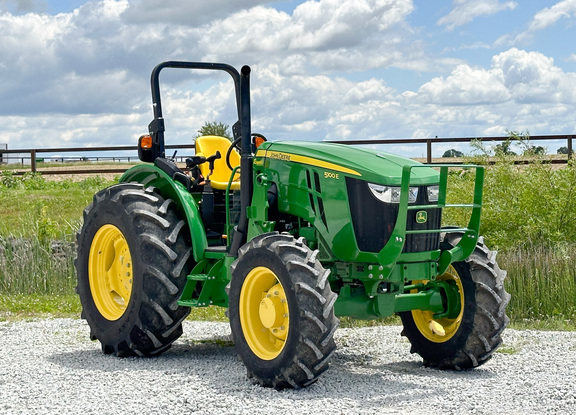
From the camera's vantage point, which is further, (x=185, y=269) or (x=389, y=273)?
(x=185, y=269)

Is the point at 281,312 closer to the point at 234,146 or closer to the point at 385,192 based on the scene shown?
the point at 385,192

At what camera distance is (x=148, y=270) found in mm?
6727

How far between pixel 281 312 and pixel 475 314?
1769 millimetres

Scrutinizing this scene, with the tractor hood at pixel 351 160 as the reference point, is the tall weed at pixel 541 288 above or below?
below

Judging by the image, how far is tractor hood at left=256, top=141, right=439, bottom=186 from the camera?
5.86 m

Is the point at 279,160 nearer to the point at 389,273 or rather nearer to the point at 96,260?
the point at 389,273

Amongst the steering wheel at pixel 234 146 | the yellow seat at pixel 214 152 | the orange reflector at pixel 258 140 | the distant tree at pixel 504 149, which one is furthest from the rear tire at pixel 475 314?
the distant tree at pixel 504 149

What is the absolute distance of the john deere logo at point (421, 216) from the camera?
595 centimetres

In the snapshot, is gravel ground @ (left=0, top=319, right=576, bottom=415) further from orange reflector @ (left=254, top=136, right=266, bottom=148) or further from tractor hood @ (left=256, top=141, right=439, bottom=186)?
orange reflector @ (left=254, top=136, right=266, bottom=148)

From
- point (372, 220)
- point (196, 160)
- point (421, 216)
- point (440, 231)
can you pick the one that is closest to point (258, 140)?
point (196, 160)

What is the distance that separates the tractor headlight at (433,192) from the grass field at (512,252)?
395 centimetres

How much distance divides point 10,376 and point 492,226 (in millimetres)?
8418

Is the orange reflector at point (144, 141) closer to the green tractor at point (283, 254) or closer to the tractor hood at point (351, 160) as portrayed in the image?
the green tractor at point (283, 254)

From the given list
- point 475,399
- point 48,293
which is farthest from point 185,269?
point 48,293
